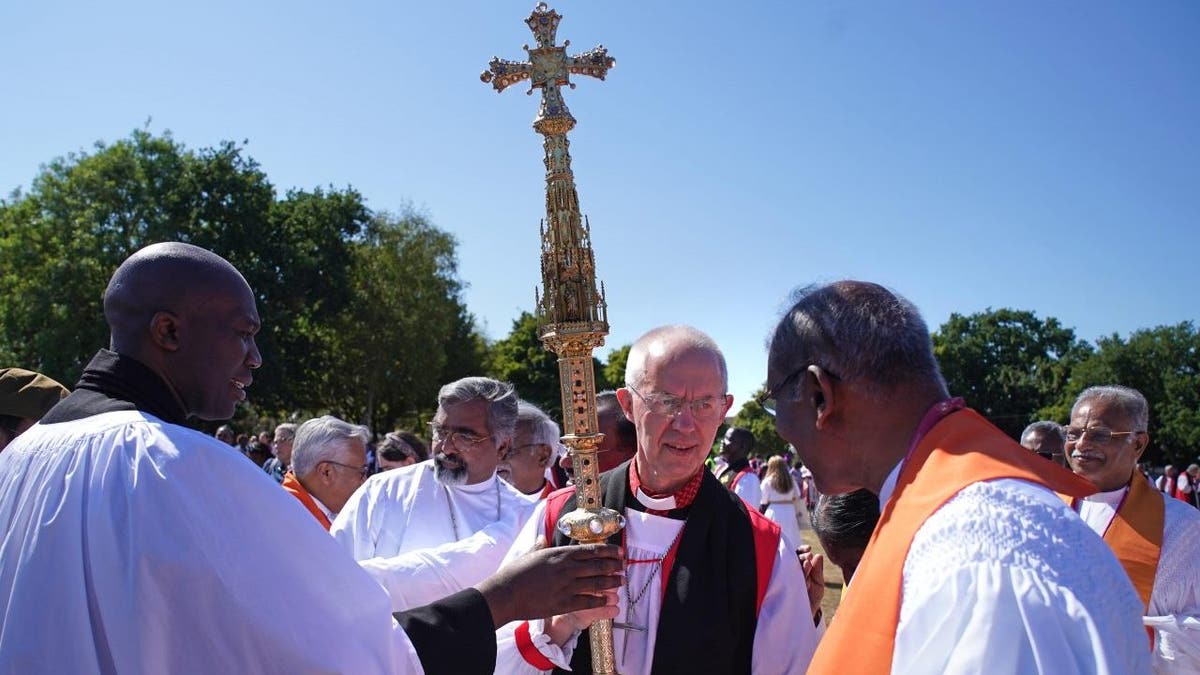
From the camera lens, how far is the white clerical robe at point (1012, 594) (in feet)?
5.50

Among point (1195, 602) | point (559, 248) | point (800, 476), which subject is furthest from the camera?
point (800, 476)

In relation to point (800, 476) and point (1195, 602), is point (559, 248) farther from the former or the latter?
point (800, 476)

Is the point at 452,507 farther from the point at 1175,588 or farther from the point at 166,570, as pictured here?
the point at 1175,588

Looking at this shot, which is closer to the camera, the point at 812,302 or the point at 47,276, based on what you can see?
the point at 812,302

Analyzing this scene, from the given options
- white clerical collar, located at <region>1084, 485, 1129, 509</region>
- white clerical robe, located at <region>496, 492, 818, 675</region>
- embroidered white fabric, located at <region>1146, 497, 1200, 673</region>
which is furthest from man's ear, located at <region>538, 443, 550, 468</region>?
embroidered white fabric, located at <region>1146, 497, 1200, 673</region>

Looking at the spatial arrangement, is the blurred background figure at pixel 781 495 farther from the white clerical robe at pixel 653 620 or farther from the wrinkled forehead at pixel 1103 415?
the white clerical robe at pixel 653 620

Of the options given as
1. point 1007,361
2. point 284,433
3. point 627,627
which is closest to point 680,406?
point 627,627

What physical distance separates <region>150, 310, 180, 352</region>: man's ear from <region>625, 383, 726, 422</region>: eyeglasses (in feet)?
5.97

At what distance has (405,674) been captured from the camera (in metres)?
2.58

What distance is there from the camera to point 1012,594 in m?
1.72

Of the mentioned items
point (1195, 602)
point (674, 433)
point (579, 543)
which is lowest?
point (1195, 602)

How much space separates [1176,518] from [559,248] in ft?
13.4

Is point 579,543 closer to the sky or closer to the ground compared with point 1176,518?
closer to the sky

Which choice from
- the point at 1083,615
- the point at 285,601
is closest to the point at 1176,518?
the point at 1083,615
